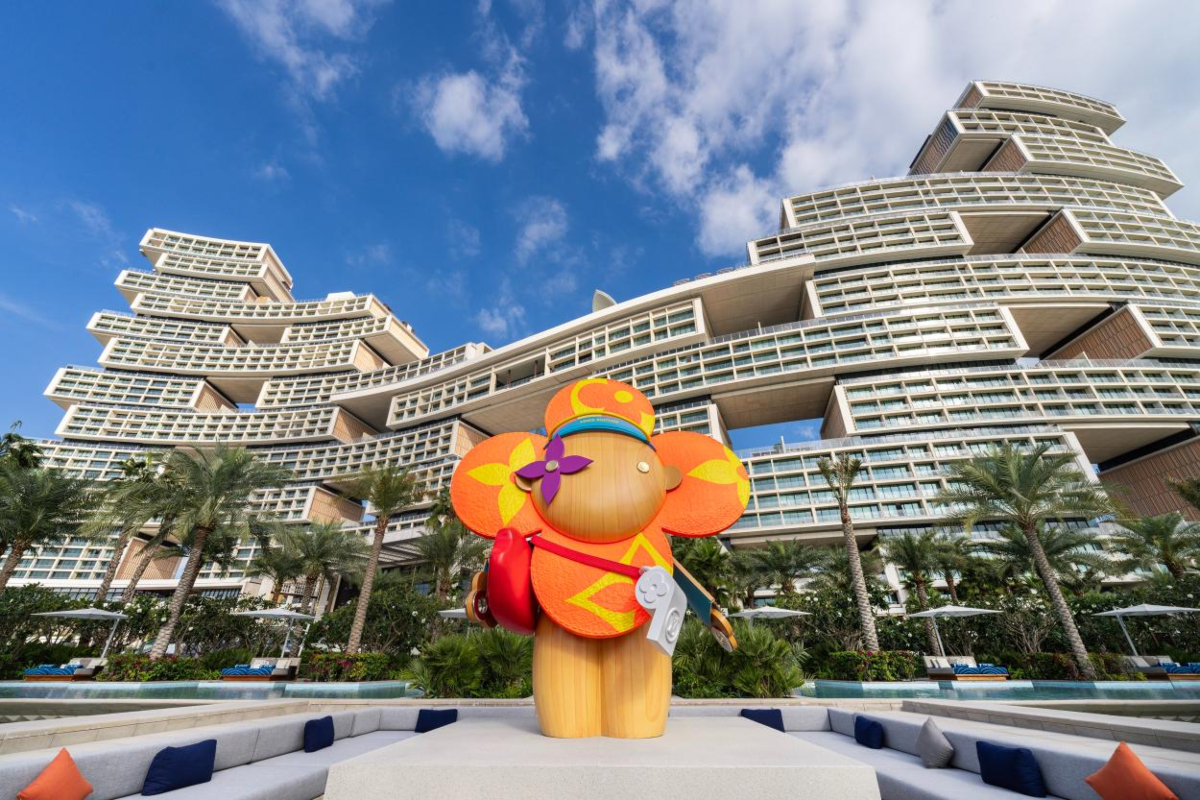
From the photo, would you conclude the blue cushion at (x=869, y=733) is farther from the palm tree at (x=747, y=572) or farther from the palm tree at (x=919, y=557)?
the palm tree at (x=747, y=572)

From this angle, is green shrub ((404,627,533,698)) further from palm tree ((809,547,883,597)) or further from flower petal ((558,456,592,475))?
palm tree ((809,547,883,597))

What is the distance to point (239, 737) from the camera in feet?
21.4

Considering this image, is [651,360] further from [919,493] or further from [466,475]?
[466,475]

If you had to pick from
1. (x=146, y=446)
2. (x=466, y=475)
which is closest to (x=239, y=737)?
(x=466, y=475)

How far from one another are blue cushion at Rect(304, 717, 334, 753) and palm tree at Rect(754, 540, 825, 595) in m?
26.2

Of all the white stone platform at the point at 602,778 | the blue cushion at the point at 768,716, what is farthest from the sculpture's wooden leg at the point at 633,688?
the blue cushion at the point at 768,716

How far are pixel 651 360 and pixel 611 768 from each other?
4580 cm

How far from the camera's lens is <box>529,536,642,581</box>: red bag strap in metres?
5.60

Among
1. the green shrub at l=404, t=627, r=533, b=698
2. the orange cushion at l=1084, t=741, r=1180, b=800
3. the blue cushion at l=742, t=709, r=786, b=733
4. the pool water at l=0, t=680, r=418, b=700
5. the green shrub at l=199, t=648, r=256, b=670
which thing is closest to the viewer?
the orange cushion at l=1084, t=741, r=1180, b=800

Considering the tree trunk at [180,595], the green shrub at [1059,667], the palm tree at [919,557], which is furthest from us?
the palm tree at [919,557]

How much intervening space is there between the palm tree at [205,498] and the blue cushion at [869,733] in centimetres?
2385

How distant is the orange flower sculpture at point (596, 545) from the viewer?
5.43m

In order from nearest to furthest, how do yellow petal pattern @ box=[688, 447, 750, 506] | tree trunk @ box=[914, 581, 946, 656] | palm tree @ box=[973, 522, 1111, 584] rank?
yellow petal pattern @ box=[688, 447, 750, 506] < tree trunk @ box=[914, 581, 946, 656] < palm tree @ box=[973, 522, 1111, 584]

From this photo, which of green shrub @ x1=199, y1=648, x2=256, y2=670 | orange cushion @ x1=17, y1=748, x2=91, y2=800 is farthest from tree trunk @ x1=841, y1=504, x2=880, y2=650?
green shrub @ x1=199, y1=648, x2=256, y2=670
